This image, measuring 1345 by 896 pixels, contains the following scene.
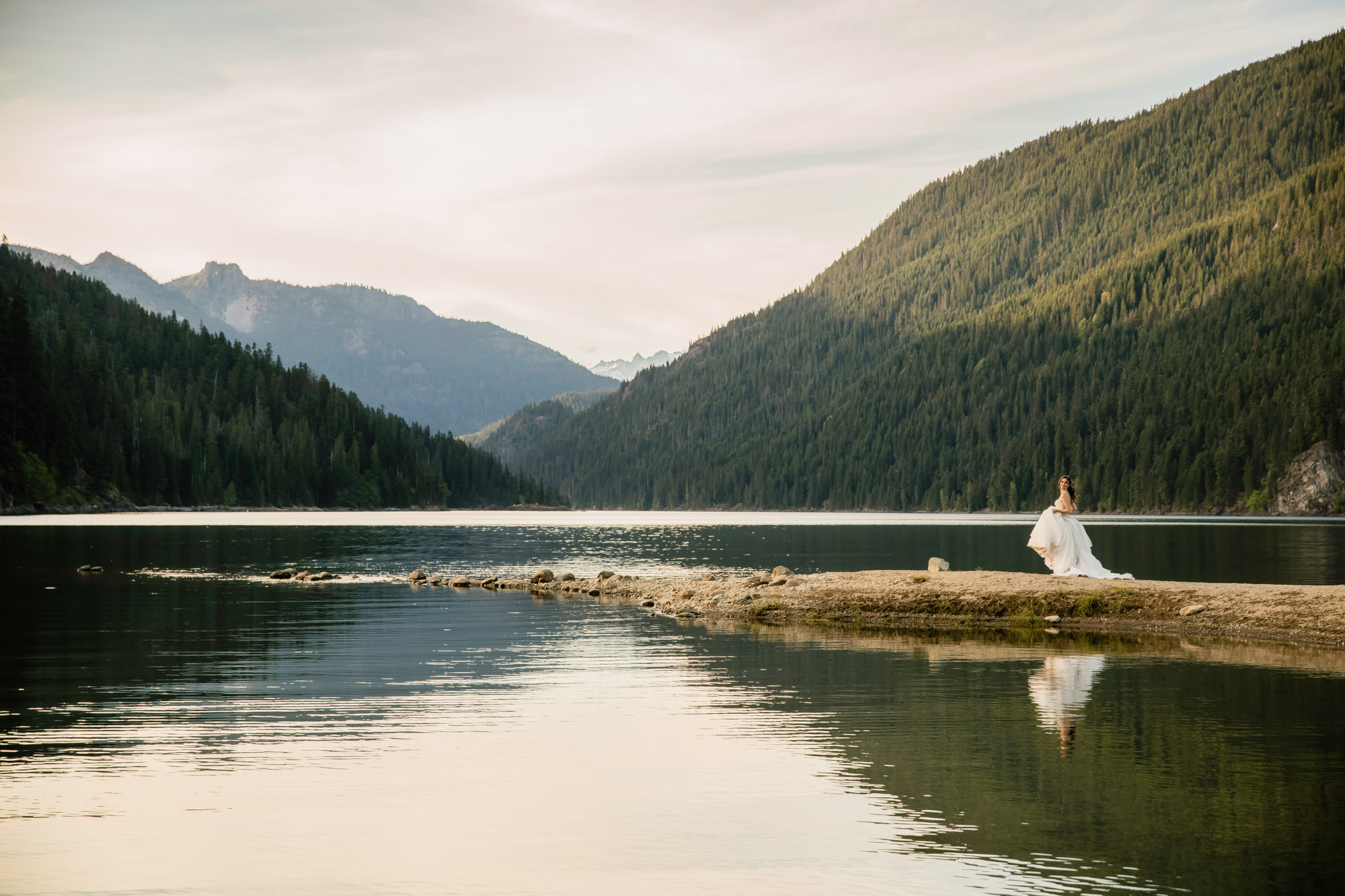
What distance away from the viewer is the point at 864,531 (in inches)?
5310

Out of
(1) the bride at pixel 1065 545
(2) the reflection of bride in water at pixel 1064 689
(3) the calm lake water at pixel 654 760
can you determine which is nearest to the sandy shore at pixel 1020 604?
(1) the bride at pixel 1065 545

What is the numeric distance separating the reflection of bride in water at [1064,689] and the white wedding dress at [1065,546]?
362 inches

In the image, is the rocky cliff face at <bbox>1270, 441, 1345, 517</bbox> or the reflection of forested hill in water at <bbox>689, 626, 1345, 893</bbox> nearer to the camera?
the reflection of forested hill in water at <bbox>689, 626, 1345, 893</bbox>

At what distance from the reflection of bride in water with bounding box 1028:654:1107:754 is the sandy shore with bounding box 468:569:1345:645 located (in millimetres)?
6359

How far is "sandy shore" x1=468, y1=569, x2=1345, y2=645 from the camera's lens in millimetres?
30844

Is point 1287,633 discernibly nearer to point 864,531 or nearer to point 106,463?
point 864,531

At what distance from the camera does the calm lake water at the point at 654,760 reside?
11.8 meters

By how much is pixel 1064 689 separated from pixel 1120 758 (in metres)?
6.21

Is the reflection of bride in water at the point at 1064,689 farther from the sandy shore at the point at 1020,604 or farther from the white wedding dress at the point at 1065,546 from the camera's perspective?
the white wedding dress at the point at 1065,546

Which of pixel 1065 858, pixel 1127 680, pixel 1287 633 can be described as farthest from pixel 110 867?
pixel 1287 633

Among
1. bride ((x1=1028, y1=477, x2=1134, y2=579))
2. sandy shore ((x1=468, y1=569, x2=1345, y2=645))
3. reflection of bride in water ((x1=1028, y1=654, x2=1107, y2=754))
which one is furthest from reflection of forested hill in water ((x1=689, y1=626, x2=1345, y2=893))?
bride ((x1=1028, y1=477, x2=1134, y2=579))

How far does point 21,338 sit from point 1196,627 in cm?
14459

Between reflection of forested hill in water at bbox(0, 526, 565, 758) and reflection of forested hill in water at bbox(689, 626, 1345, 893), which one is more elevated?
reflection of forested hill in water at bbox(0, 526, 565, 758)

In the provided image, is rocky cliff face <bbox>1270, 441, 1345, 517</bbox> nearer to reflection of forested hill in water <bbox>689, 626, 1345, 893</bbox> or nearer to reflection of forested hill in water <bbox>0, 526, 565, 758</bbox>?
reflection of forested hill in water <bbox>0, 526, 565, 758</bbox>
